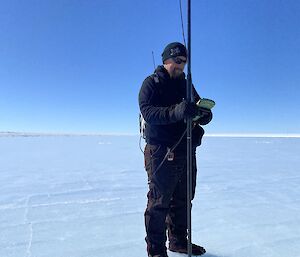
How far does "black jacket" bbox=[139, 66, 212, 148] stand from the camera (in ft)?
8.22

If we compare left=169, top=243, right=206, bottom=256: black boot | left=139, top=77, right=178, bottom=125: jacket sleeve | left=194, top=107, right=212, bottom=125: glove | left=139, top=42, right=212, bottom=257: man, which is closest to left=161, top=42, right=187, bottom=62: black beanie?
left=139, top=42, right=212, bottom=257: man

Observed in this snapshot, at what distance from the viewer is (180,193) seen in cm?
276

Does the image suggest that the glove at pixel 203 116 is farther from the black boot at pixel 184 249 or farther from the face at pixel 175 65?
the black boot at pixel 184 249

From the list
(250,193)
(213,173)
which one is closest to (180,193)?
(250,193)

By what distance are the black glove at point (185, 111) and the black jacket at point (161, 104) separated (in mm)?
147

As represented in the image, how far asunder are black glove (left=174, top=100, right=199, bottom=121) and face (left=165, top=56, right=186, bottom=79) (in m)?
0.47

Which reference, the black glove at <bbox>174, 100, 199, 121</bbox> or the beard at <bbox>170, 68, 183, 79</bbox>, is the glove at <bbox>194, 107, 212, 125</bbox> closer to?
the black glove at <bbox>174, 100, 199, 121</bbox>

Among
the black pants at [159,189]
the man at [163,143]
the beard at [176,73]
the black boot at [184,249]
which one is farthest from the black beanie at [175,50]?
the black boot at [184,249]

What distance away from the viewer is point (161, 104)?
2.61 metres

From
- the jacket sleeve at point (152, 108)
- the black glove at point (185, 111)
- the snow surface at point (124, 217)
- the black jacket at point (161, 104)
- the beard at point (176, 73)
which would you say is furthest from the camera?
the snow surface at point (124, 217)

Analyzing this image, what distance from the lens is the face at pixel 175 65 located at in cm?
259

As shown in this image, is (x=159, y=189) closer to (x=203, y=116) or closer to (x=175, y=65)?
(x=203, y=116)

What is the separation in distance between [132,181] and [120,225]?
2871mm

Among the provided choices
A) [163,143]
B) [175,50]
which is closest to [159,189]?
[163,143]
